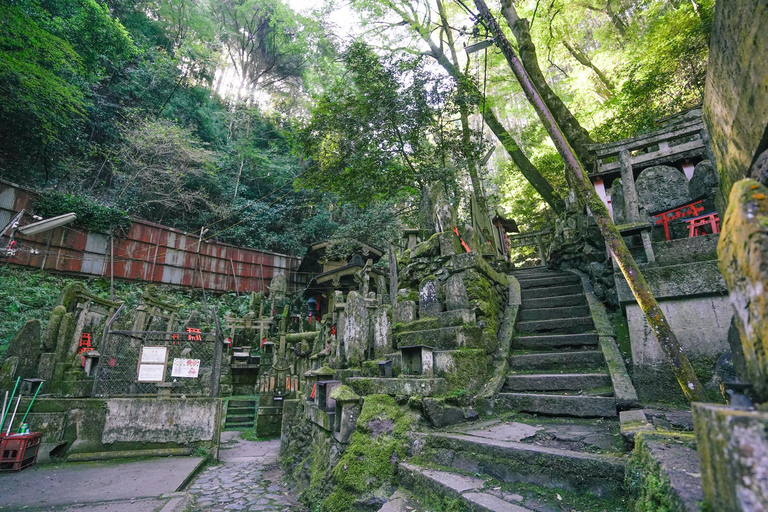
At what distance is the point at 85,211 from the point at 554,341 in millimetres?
21501

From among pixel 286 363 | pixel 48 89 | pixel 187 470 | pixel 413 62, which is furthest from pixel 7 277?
pixel 413 62

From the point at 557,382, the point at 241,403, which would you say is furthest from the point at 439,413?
the point at 241,403

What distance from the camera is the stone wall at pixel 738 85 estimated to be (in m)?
1.64

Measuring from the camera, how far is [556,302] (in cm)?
767

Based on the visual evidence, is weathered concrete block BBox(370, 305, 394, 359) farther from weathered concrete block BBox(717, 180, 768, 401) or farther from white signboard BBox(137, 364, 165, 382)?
white signboard BBox(137, 364, 165, 382)

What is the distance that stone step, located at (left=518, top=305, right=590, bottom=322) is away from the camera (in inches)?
274

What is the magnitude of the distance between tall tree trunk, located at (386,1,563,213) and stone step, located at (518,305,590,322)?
20.9 feet

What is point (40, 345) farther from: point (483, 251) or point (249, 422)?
point (483, 251)

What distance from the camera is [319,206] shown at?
26000mm

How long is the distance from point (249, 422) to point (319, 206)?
16209mm

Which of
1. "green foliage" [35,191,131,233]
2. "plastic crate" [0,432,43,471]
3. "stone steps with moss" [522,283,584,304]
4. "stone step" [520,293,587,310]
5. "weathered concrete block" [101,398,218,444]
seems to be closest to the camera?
"plastic crate" [0,432,43,471]

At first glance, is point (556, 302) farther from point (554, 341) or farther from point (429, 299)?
point (429, 299)

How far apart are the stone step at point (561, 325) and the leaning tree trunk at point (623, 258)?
295 cm

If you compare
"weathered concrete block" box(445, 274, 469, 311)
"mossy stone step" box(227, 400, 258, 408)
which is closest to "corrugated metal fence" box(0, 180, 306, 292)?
"mossy stone step" box(227, 400, 258, 408)
